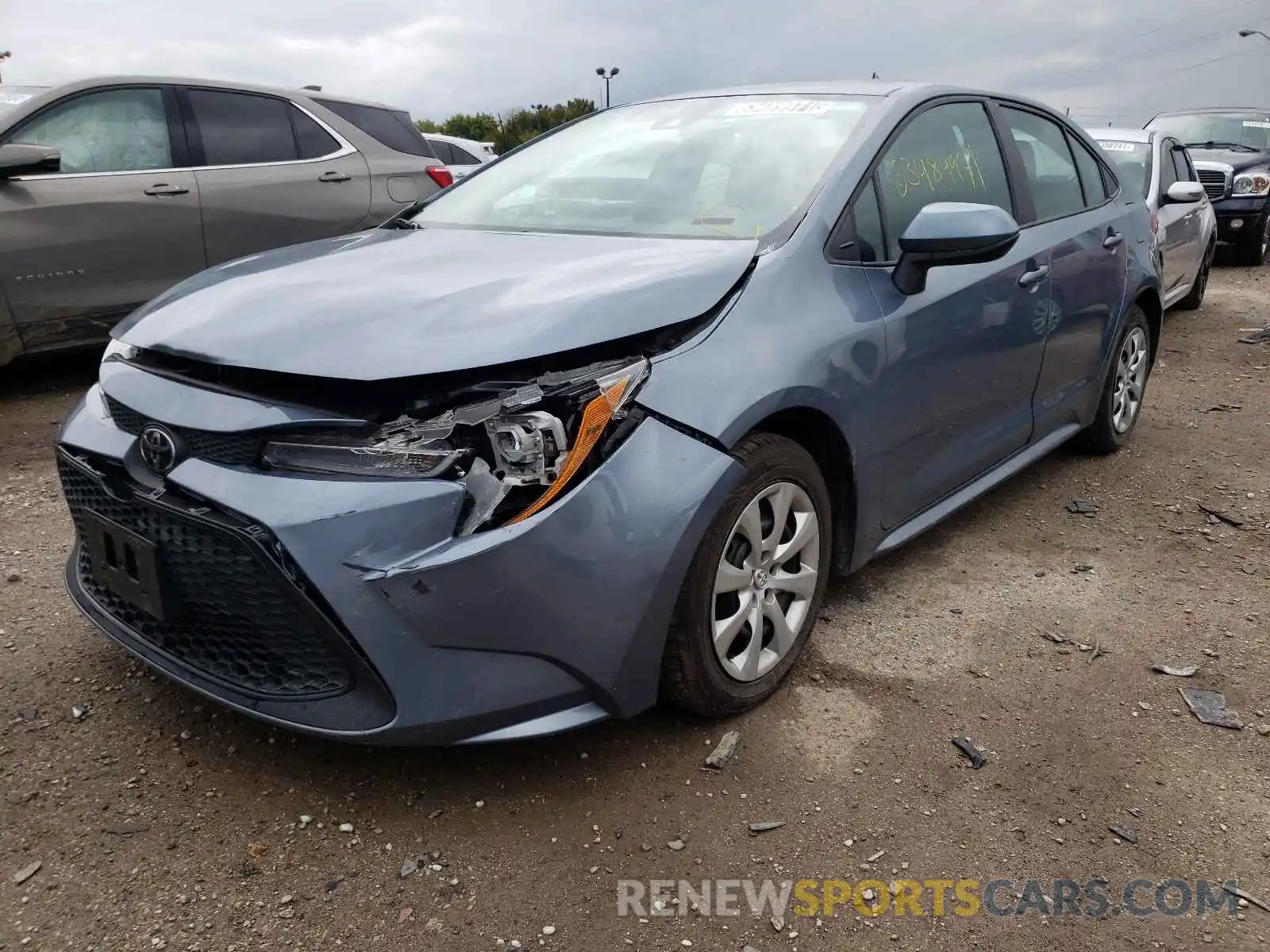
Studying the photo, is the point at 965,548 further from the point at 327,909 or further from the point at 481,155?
the point at 481,155

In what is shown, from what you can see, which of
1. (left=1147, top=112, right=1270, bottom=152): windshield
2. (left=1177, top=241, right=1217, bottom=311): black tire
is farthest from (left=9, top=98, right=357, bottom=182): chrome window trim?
(left=1147, top=112, right=1270, bottom=152): windshield

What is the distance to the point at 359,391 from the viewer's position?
1.97 m

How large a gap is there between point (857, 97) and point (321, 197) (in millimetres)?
3752

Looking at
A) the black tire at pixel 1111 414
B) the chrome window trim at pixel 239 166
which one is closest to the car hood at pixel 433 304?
the black tire at pixel 1111 414

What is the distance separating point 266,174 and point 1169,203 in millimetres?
5890

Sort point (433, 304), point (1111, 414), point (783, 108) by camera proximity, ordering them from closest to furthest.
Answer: point (433, 304) → point (783, 108) → point (1111, 414)

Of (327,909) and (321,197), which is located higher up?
(321,197)

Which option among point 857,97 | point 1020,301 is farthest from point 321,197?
point 1020,301

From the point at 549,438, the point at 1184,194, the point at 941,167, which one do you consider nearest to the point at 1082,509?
the point at 941,167

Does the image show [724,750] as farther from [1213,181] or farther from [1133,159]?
[1213,181]

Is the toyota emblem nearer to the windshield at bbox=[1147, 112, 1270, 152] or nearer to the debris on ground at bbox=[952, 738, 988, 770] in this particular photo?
the debris on ground at bbox=[952, 738, 988, 770]

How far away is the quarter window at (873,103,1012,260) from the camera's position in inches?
113

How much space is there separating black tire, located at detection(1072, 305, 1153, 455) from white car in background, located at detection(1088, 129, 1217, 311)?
91.9 inches

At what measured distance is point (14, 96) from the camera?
4953mm
